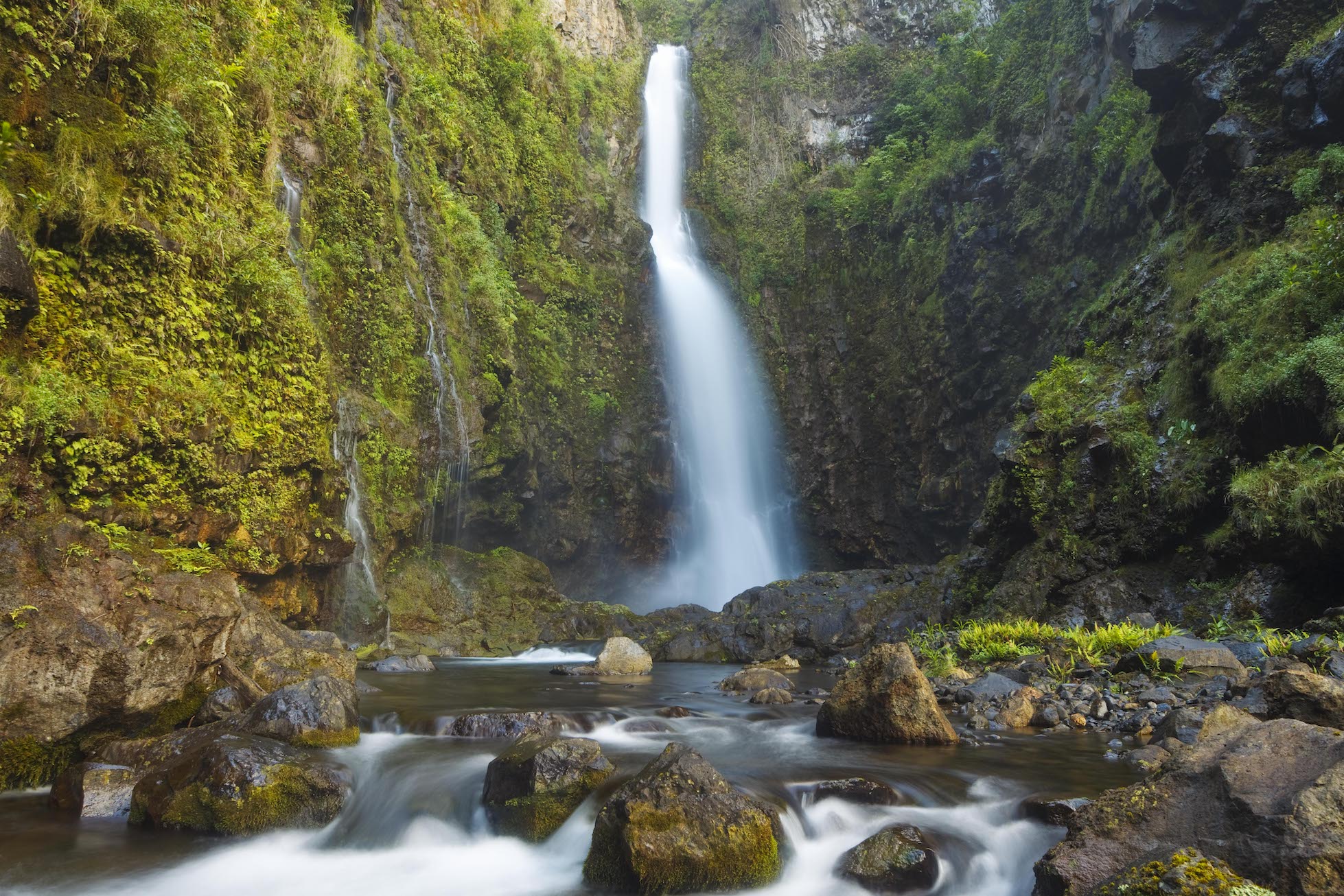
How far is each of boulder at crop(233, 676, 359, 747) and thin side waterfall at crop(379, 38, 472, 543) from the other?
918 cm

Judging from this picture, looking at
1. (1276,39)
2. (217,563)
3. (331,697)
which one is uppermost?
(1276,39)

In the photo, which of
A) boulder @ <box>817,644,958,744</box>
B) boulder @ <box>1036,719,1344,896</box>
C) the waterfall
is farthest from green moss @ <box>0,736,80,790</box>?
the waterfall

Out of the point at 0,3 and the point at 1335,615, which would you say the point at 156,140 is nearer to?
the point at 0,3

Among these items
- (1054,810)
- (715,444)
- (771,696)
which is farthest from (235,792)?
(715,444)

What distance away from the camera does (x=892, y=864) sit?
4.55m

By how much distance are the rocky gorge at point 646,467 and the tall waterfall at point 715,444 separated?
0.54 ft

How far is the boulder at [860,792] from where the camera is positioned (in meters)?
5.30

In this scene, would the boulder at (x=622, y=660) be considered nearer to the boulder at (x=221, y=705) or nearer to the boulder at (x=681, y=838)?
the boulder at (x=221, y=705)

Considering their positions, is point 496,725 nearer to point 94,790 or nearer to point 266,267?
point 94,790

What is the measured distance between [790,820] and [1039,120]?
20.7 meters

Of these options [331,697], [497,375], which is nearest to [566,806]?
[331,697]

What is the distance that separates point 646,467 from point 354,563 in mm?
10400

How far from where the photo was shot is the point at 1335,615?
8164 mm

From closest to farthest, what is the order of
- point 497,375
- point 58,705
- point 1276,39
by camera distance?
point 58,705
point 1276,39
point 497,375
